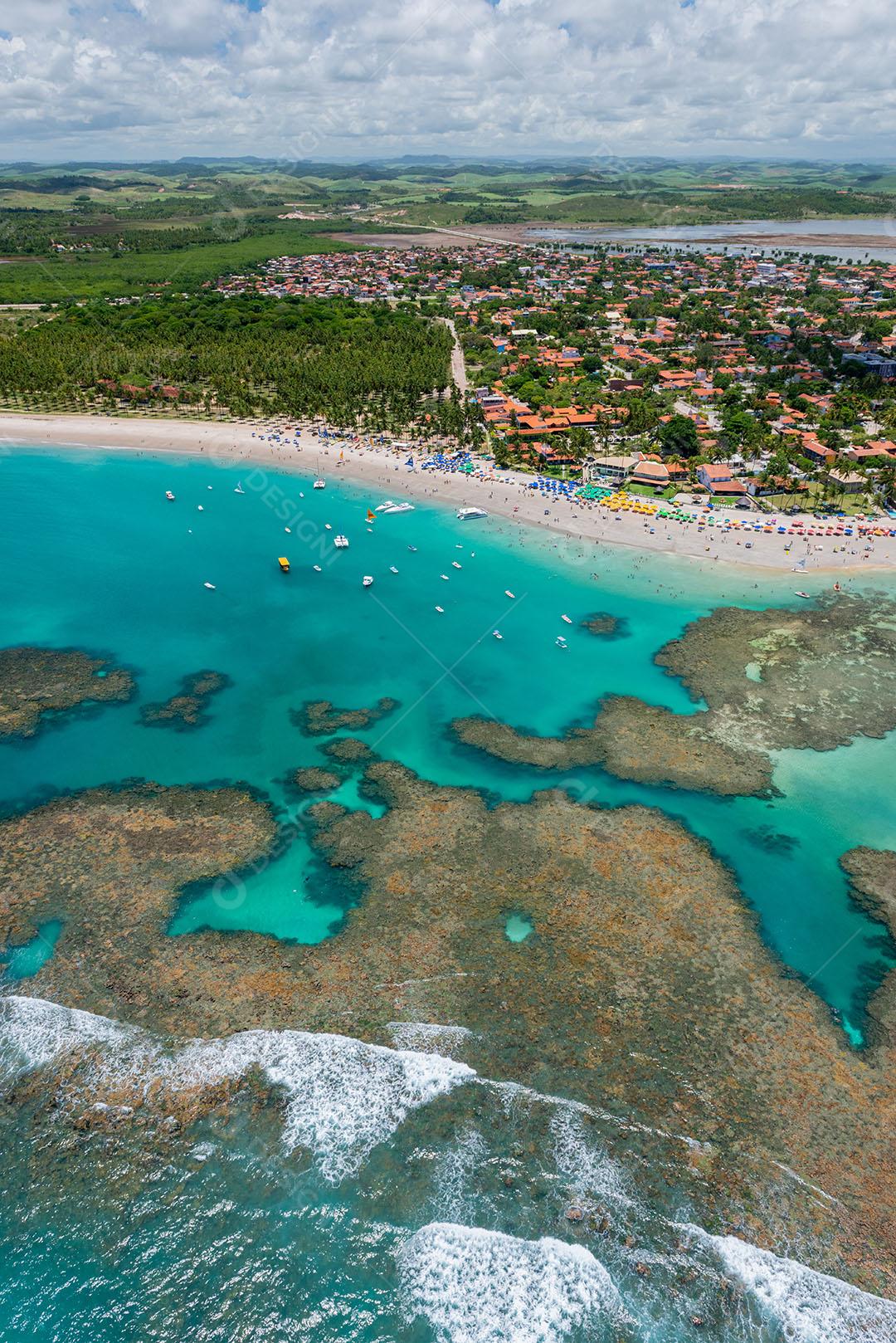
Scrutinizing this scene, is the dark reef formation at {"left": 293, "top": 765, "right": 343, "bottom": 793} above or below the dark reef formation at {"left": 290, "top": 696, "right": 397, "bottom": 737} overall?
below

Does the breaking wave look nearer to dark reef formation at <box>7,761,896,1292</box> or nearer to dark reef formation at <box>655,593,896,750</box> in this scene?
dark reef formation at <box>7,761,896,1292</box>

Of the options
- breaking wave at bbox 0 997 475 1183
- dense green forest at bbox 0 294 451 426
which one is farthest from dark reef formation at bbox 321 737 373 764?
dense green forest at bbox 0 294 451 426

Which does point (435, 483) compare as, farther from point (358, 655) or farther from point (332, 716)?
point (332, 716)

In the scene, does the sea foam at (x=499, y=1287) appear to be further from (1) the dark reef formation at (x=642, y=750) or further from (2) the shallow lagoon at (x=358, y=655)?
(1) the dark reef formation at (x=642, y=750)

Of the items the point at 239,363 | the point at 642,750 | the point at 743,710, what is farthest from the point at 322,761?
the point at 239,363

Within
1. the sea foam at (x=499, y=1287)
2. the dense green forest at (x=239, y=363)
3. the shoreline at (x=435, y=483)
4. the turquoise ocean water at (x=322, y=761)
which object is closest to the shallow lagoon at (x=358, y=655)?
the turquoise ocean water at (x=322, y=761)

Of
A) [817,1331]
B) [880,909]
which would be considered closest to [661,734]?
[880,909]
